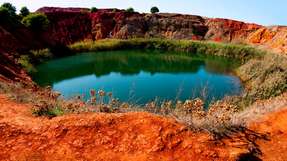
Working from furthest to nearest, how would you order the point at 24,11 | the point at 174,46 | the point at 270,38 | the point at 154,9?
the point at 154,9
the point at 174,46
the point at 24,11
the point at 270,38

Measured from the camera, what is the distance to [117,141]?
852cm

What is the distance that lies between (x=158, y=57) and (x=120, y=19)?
1698 centimetres

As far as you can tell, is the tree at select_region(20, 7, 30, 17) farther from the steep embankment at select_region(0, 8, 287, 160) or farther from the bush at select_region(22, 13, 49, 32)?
the steep embankment at select_region(0, 8, 287, 160)

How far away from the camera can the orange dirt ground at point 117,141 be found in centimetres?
807

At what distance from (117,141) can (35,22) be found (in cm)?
3756

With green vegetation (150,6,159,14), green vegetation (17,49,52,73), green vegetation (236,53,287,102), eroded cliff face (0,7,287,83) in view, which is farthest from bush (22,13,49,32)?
green vegetation (236,53,287,102)

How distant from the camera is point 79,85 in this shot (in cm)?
2478

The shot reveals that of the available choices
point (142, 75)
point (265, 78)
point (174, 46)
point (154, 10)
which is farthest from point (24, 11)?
point (265, 78)

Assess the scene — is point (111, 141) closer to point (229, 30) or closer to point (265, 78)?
point (265, 78)

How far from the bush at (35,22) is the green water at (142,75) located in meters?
6.42

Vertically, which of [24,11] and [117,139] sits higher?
[24,11]

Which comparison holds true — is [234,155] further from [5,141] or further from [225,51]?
[225,51]

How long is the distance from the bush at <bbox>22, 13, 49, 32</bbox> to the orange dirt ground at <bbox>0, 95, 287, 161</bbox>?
35098mm

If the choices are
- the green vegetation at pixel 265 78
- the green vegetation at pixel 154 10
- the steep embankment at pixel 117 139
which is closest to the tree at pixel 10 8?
the green vegetation at pixel 154 10
